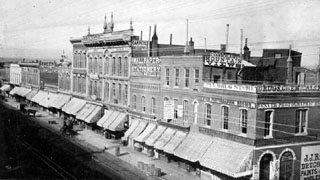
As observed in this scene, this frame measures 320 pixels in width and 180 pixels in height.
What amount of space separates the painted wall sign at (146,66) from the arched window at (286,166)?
48.3ft

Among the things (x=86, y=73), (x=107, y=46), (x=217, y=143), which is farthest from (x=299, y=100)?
(x=86, y=73)

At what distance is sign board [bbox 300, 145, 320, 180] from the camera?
27.0 metres

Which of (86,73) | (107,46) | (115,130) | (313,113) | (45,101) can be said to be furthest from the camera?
(45,101)

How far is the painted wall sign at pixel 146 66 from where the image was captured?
35562mm

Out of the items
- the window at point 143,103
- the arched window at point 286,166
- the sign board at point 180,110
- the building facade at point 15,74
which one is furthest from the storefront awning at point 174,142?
the building facade at point 15,74

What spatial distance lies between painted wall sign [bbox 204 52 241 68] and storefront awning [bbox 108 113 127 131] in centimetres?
1494

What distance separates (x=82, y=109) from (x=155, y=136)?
20401mm

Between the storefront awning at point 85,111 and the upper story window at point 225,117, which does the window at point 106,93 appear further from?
the upper story window at point 225,117

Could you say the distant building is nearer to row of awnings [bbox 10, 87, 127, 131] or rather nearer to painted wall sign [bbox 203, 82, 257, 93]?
row of awnings [bbox 10, 87, 127, 131]

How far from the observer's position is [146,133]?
116ft

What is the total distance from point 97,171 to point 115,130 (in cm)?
1149

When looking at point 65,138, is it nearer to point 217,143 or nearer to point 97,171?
point 97,171

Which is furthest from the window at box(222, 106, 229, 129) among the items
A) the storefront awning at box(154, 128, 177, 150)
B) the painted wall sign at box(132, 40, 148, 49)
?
the painted wall sign at box(132, 40, 148, 49)

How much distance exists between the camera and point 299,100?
1042 inches
